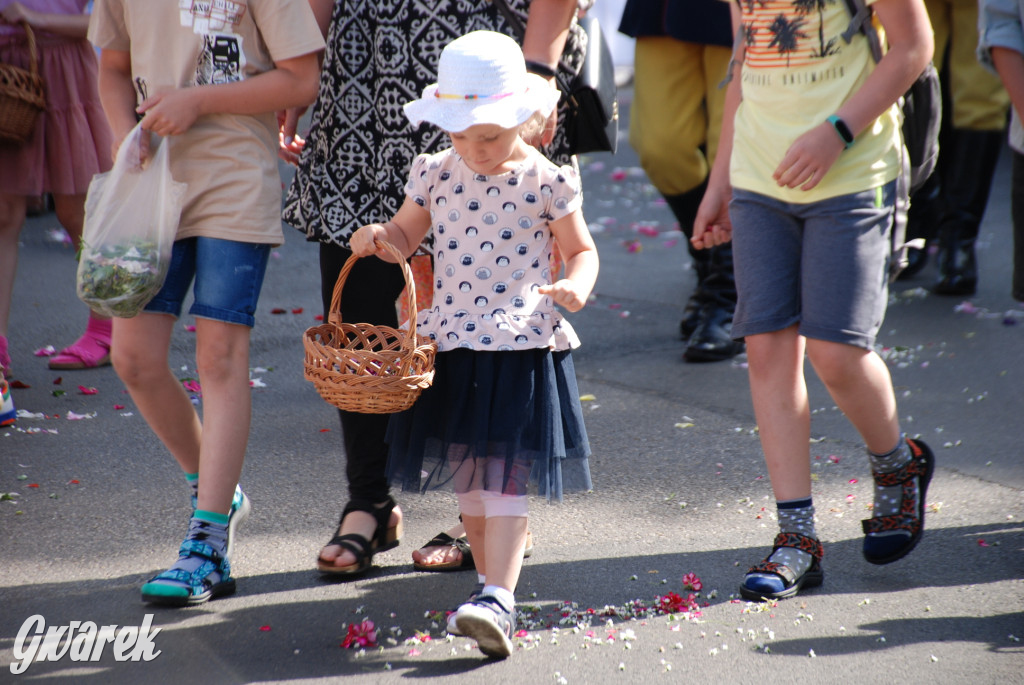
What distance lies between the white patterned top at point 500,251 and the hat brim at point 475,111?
0.18m

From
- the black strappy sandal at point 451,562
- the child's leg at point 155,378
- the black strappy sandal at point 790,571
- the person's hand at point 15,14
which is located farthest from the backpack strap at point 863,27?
the person's hand at point 15,14

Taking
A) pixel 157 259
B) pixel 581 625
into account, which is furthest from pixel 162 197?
pixel 581 625

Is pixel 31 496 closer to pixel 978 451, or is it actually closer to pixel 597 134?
pixel 597 134

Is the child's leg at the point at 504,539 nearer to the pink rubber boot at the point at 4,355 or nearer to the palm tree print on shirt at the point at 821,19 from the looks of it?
the palm tree print on shirt at the point at 821,19

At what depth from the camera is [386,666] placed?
2.49 metres

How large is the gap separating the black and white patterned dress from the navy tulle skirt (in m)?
0.64

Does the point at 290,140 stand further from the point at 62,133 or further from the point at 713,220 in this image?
the point at 62,133

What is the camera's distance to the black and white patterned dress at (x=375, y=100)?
293 cm

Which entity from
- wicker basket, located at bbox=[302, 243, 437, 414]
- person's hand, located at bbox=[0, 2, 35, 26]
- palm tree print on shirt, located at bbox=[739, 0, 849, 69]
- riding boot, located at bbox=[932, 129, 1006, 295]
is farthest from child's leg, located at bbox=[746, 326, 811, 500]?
riding boot, located at bbox=[932, 129, 1006, 295]

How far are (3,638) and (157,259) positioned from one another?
0.99 meters

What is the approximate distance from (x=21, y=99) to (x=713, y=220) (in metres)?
2.58

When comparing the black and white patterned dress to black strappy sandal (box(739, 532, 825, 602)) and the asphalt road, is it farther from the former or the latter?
black strappy sandal (box(739, 532, 825, 602))

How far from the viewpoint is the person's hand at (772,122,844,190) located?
2645 mm

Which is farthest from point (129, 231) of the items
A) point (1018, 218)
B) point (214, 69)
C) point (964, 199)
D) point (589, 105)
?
point (964, 199)
